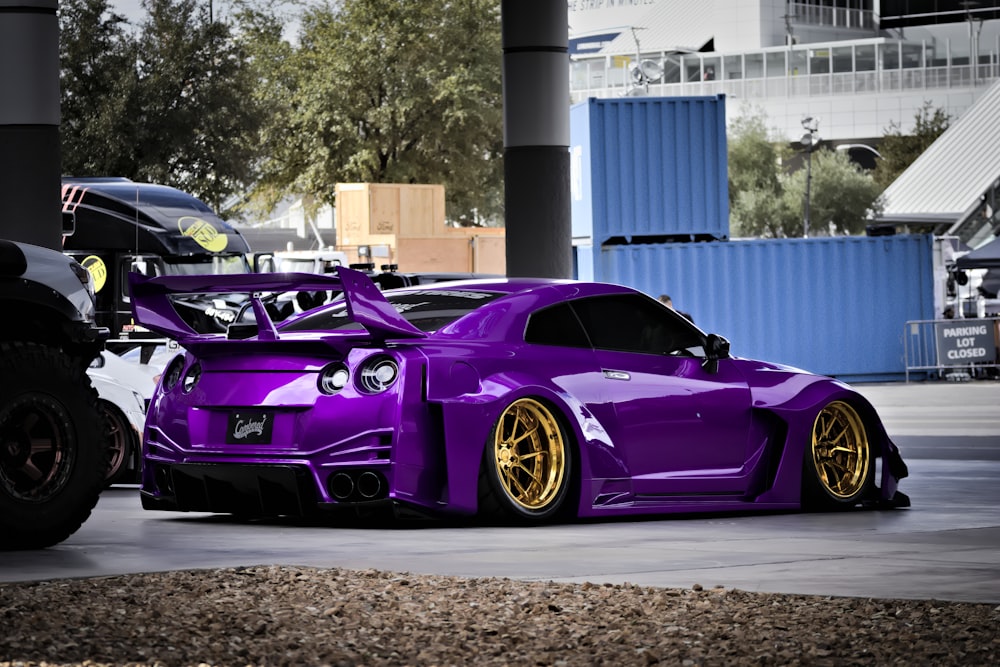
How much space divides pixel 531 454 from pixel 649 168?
885 inches

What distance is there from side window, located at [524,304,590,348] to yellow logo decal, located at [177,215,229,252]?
64.2ft

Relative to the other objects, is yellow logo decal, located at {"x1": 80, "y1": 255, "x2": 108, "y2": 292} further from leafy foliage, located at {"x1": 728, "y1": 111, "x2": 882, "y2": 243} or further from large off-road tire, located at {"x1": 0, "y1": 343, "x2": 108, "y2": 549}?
leafy foliage, located at {"x1": 728, "y1": 111, "x2": 882, "y2": 243}

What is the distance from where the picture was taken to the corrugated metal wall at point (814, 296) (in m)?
33.1

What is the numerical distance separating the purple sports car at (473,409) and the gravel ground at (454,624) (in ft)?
7.29

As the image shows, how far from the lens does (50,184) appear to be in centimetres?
1338

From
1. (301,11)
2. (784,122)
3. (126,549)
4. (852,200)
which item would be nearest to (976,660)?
(126,549)

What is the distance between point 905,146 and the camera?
→ 110 metres

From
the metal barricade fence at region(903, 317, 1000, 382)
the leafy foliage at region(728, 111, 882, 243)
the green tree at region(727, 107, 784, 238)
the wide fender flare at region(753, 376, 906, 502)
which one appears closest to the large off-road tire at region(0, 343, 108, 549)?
the wide fender flare at region(753, 376, 906, 502)

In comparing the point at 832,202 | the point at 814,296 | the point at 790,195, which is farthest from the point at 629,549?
the point at 790,195

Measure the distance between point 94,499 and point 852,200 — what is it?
93.4m

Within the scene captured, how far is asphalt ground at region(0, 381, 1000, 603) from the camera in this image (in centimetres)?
756

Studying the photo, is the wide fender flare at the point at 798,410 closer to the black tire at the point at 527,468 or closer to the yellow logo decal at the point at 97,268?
the black tire at the point at 527,468

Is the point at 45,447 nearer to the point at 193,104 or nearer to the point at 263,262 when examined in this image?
the point at 263,262

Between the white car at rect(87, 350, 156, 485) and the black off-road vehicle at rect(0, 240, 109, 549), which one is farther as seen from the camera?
the white car at rect(87, 350, 156, 485)
